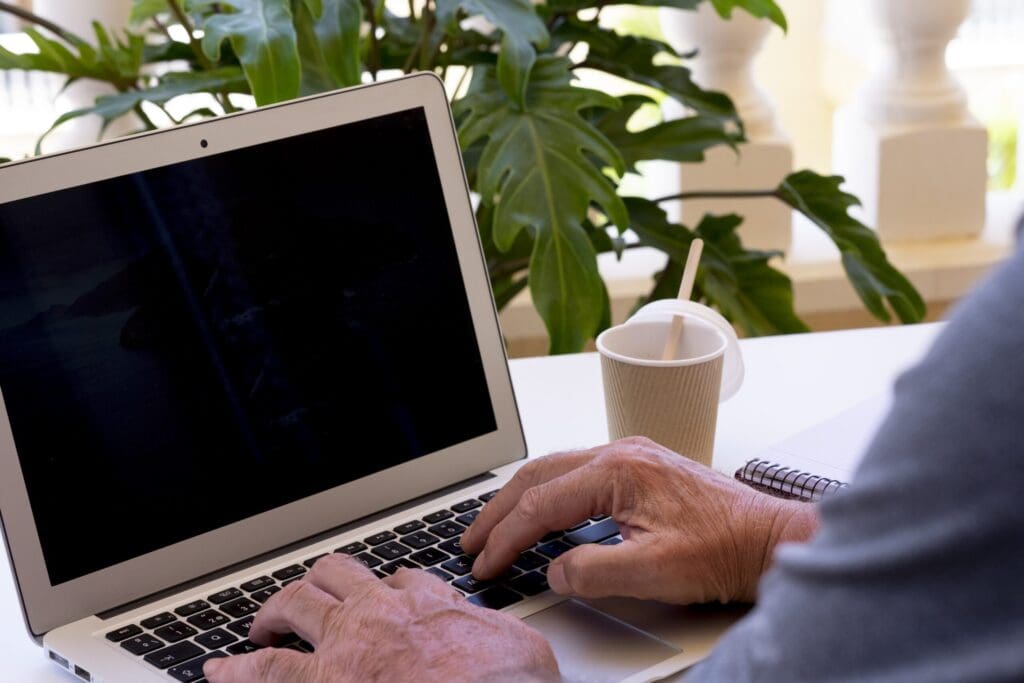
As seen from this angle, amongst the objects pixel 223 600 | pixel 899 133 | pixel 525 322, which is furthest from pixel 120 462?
pixel 899 133

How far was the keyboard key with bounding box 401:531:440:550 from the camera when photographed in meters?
0.80

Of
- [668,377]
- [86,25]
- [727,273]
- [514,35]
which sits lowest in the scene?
[727,273]

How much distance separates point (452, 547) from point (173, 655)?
7.3 inches

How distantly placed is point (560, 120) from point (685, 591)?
702 millimetres

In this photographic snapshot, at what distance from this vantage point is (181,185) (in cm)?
78

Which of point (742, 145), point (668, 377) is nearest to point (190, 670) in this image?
point (668, 377)

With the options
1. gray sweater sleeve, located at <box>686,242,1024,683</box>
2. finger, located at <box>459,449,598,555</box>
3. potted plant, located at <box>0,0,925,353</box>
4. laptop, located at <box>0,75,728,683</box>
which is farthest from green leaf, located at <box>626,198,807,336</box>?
gray sweater sleeve, located at <box>686,242,1024,683</box>

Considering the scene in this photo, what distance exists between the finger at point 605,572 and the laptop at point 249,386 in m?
0.02

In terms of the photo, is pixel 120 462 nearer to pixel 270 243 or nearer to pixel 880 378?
pixel 270 243

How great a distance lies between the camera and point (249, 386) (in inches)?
31.5

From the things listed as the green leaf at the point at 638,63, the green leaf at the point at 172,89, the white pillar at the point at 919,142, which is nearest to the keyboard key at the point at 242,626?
the green leaf at the point at 172,89

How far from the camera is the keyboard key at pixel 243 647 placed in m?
0.69

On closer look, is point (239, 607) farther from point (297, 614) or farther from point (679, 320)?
point (679, 320)

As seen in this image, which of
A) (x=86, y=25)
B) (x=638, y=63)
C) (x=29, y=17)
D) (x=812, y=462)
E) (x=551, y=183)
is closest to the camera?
(x=812, y=462)
